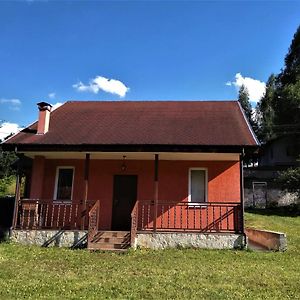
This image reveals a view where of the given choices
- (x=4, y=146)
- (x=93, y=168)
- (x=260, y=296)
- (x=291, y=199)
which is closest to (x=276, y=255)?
(x=260, y=296)

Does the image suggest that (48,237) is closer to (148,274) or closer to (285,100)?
(148,274)

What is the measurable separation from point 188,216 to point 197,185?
1.12m

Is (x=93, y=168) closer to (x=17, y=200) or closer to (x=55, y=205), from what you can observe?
(x=55, y=205)

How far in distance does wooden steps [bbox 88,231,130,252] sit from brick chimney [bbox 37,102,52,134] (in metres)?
4.38

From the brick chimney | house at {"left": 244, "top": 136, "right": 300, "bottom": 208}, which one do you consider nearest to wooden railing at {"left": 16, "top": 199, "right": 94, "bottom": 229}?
the brick chimney

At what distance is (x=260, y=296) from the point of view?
616 centimetres

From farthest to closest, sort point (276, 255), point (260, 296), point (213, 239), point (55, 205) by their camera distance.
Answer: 1. point (55, 205)
2. point (213, 239)
3. point (276, 255)
4. point (260, 296)

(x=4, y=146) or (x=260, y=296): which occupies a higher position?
(x=4, y=146)

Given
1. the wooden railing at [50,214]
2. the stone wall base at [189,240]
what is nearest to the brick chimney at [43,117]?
the wooden railing at [50,214]

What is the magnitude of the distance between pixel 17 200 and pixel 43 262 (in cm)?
358

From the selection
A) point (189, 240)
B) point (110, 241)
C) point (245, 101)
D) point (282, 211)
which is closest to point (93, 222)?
point (110, 241)

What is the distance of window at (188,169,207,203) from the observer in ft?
41.9

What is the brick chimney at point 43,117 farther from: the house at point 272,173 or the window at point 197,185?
the house at point 272,173

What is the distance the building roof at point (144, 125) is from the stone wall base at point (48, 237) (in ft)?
9.02
